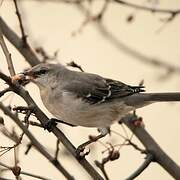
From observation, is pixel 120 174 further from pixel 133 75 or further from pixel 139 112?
pixel 133 75

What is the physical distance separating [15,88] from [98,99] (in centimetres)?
77

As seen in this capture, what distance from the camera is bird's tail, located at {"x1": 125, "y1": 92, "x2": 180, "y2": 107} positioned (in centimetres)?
226

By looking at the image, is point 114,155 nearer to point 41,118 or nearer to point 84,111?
point 41,118

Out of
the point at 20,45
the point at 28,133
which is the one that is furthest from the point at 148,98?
the point at 28,133

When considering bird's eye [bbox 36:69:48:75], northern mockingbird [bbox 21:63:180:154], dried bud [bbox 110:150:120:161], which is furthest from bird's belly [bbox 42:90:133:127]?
dried bud [bbox 110:150:120:161]

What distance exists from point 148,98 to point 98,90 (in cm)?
21

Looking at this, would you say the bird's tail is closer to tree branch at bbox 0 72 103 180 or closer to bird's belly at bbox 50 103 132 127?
bird's belly at bbox 50 103 132 127

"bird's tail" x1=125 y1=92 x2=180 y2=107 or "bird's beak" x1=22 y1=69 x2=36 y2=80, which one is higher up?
"bird's beak" x1=22 y1=69 x2=36 y2=80

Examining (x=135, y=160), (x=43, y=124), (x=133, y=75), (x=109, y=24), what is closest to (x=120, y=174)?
(x=135, y=160)

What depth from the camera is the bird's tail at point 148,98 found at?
2264 millimetres

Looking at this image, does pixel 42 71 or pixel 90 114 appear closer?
pixel 42 71

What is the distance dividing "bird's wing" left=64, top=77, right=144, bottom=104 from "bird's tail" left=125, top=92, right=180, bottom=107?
24 mm

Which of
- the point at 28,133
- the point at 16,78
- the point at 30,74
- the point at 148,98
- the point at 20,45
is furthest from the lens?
the point at 148,98

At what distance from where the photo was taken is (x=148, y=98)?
7.77ft
